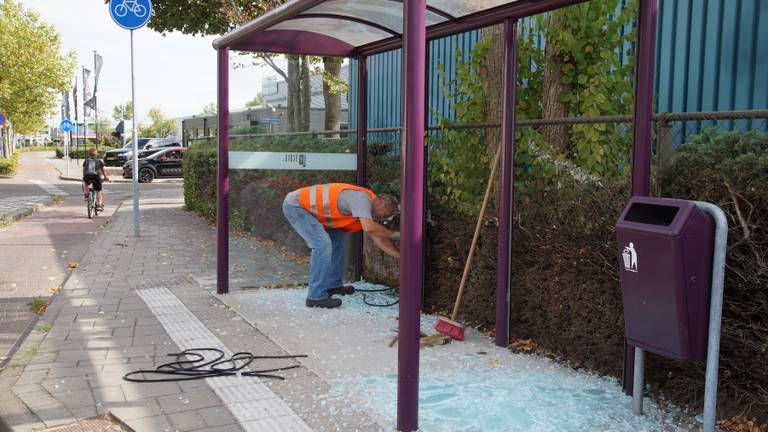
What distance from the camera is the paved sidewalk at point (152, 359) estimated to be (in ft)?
12.9

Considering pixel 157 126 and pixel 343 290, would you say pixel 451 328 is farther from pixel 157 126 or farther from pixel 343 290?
pixel 157 126

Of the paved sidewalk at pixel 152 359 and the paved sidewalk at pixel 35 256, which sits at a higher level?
the paved sidewalk at pixel 152 359

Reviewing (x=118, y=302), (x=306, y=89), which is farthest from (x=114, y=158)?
(x=118, y=302)

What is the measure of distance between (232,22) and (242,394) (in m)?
12.4

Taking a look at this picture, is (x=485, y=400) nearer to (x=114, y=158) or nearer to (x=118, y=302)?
(x=118, y=302)

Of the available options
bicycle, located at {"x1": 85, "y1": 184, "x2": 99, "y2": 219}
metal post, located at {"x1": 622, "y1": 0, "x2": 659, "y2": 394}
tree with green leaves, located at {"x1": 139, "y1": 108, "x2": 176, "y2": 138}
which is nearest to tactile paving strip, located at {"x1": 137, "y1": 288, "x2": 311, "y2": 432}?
metal post, located at {"x1": 622, "y1": 0, "x2": 659, "y2": 394}

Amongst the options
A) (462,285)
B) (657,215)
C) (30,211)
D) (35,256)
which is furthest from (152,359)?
(30,211)

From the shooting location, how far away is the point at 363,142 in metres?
7.50

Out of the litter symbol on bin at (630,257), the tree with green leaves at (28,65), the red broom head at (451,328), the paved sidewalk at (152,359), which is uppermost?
the tree with green leaves at (28,65)

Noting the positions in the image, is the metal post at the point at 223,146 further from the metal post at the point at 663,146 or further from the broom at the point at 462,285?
the metal post at the point at 663,146

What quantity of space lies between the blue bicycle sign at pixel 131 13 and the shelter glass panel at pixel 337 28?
5.77m

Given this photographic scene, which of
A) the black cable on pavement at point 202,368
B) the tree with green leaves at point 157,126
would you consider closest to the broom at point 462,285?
the black cable on pavement at point 202,368

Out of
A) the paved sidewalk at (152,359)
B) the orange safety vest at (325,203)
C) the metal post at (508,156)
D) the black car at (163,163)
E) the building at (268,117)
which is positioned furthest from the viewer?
the black car at (163,163)

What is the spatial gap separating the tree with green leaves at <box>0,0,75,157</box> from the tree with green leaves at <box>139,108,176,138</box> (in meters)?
57.9
